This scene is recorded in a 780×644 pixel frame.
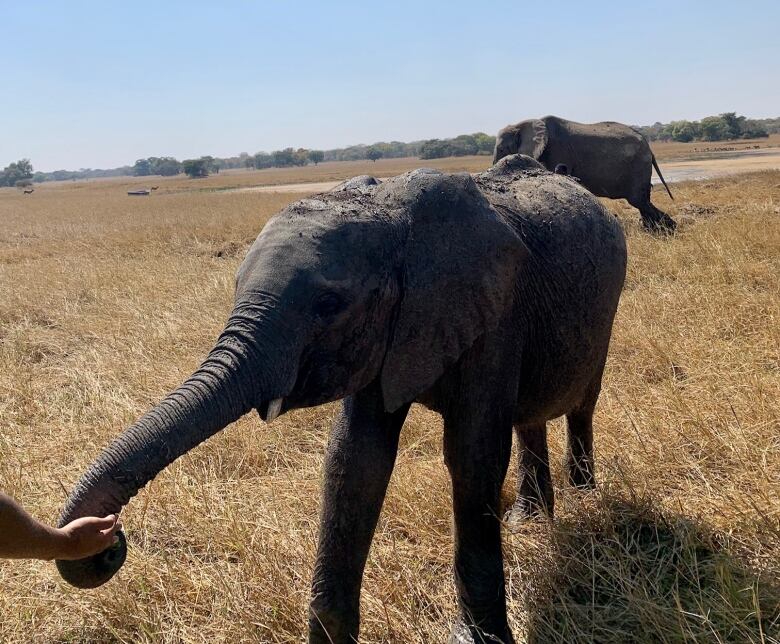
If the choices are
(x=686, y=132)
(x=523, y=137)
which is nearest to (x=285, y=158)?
(x=686, y=132)

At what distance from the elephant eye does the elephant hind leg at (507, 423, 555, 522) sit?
168cm

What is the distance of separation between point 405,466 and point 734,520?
63.7 inches

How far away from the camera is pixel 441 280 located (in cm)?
224

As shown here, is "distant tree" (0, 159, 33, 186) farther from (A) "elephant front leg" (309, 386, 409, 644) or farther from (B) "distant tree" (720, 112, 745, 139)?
(A) "elephant front leg" (309, 386, 409, 644)

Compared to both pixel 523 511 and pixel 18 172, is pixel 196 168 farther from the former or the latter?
pixel 523 511

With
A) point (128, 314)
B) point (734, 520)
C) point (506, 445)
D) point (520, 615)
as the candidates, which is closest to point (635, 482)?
point (734, 520)

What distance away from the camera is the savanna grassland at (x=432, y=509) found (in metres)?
2.74

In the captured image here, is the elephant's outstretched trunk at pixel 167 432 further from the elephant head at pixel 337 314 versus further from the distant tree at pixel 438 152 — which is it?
the distant tree at pixel 438 152

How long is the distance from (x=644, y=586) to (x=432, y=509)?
3.71 feet

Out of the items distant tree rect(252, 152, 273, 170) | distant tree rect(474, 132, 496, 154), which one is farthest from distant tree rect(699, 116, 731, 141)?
distant tree rect(252, 152, 273, 170)

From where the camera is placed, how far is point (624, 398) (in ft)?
14.6

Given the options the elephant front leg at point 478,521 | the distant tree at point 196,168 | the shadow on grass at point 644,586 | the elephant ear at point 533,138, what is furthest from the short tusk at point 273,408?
the distant tree at point 196,168

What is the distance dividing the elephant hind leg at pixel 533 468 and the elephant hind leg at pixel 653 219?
27.4 feet

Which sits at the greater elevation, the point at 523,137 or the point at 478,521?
the point at 523,137
